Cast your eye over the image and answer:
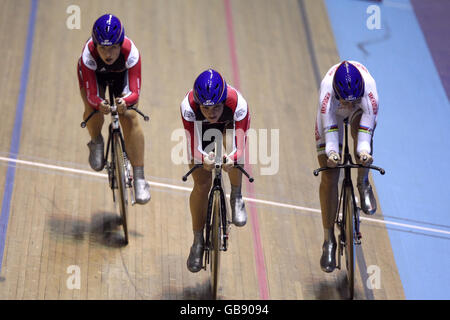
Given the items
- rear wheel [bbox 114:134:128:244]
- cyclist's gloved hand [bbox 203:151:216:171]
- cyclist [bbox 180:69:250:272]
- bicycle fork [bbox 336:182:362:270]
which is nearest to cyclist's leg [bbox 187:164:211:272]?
cyclist [bbox 180:69:250:272]

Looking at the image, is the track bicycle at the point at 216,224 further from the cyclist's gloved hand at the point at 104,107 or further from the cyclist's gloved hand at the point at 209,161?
the cyclist's gloved hand at the point at 104,107

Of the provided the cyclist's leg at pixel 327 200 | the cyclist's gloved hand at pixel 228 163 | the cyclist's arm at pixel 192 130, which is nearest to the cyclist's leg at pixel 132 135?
the cyclist's arm at pixel 192 130

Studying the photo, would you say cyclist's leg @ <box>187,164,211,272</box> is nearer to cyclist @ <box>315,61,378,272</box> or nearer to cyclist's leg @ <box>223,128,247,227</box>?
cyclist's leg @ <box>223,128,247,227</box>

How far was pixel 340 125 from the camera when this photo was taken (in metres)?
4.76

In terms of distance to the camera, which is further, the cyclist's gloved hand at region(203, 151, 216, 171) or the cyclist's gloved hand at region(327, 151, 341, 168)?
the cyclist's gloved hand at region(327, 151, 341, 168)

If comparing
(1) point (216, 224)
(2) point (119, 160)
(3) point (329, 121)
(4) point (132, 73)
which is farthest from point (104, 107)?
(3) point (329, 121)

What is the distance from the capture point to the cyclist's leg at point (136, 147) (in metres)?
5.01

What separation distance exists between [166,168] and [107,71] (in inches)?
51.3

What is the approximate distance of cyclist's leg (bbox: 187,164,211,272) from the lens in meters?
4.61

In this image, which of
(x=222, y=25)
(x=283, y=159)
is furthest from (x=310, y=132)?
(x=222, y=25)

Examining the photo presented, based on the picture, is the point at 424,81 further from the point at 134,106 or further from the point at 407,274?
the point at 134,106

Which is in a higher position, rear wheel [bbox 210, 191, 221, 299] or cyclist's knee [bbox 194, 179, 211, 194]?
cyclist's knee [bbox 194, 179, 211, 194]

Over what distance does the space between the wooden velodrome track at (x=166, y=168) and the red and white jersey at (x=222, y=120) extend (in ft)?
3.58
